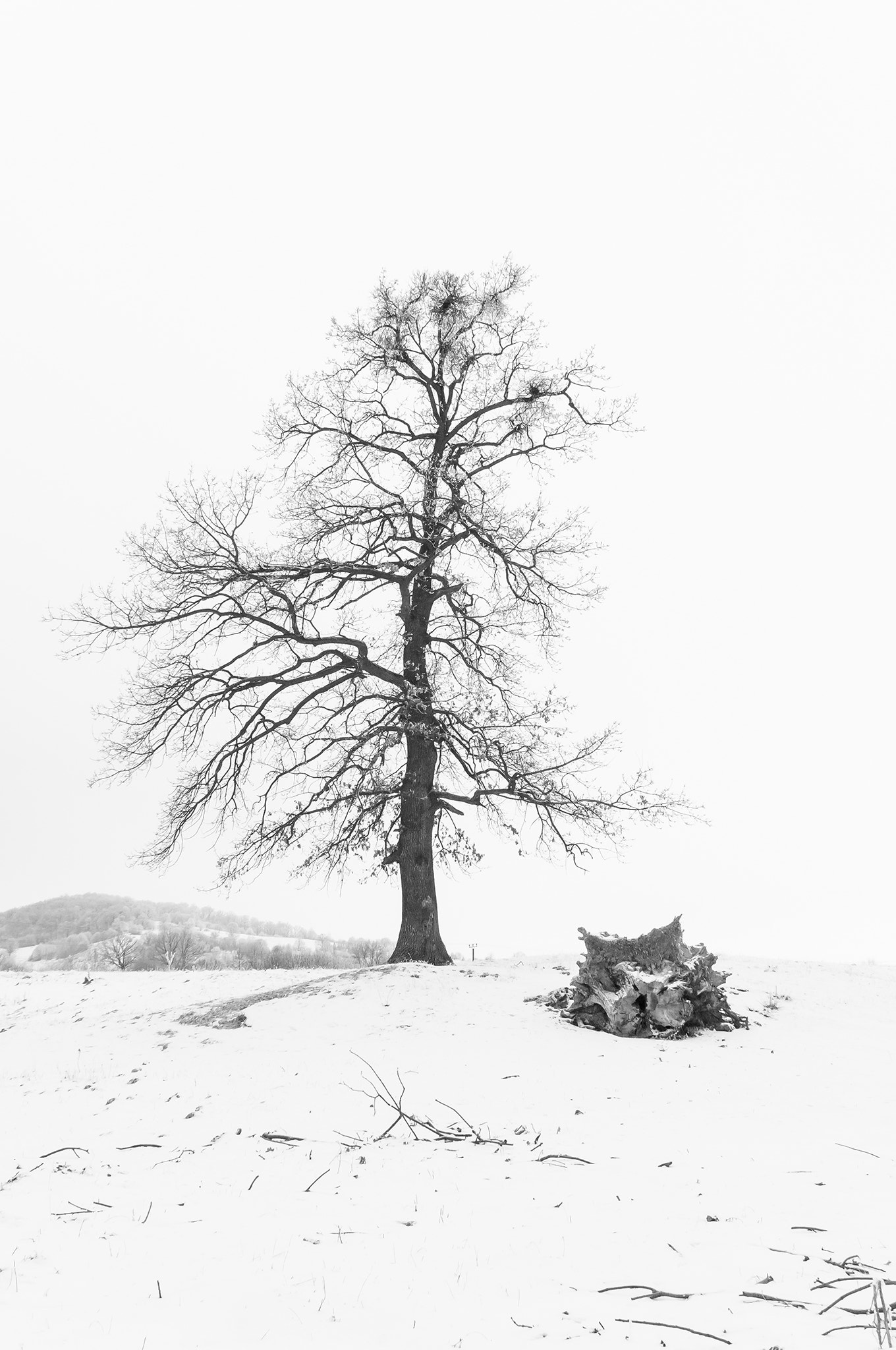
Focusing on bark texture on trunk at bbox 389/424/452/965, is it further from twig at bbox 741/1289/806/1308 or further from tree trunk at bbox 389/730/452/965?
twig at bbox 741/1289/806/1308

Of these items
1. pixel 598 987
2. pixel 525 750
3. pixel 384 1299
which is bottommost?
pixel 384 1299

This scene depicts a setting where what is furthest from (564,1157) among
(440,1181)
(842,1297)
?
(842,1297)

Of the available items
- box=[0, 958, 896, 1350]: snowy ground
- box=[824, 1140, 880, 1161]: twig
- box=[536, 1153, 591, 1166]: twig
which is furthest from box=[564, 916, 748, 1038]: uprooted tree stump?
box=[536, 1153, 591, 1166]: twig

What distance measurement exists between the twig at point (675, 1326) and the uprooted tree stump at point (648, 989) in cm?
732

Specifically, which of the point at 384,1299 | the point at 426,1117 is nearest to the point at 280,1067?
the point at 426,1117

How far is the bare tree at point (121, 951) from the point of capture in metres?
25.1

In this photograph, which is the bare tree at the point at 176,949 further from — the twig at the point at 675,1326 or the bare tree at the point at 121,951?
the twig at the point at 675,1326

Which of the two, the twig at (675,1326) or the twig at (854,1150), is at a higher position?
the twig at (854,1150)

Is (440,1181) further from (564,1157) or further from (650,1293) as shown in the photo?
(650,1293)

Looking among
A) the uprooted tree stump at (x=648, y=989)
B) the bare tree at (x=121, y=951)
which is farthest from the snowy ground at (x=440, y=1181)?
the bare tree at (x=121, y=951)

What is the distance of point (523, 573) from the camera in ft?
52.7

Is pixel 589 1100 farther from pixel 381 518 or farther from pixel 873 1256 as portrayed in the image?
pixel 381 518

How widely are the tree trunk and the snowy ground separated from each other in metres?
2.34

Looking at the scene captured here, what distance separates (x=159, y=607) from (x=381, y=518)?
4226mm
